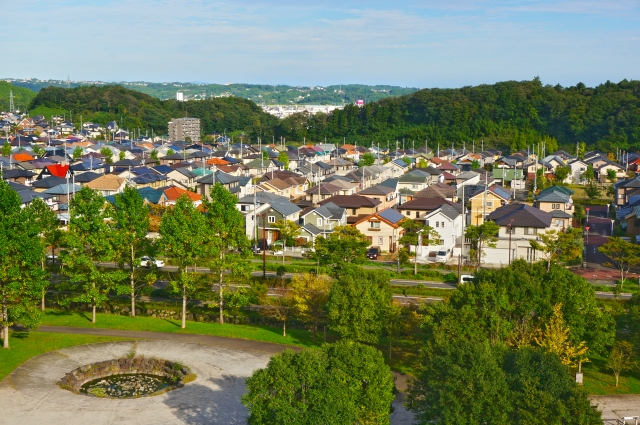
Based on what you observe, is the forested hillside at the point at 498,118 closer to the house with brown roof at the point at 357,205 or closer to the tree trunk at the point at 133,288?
the house with brown roof at the point at 357,205

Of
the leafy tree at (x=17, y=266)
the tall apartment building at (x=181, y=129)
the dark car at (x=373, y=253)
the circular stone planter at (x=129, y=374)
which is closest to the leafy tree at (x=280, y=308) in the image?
the circular stone planter at (x=129, y=374)

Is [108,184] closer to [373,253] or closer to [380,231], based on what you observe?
[380,231]

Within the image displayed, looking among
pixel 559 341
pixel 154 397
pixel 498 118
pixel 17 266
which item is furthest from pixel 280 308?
pixel 498 118

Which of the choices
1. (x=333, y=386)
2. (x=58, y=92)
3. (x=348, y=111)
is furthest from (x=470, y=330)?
(x=58, y=92)

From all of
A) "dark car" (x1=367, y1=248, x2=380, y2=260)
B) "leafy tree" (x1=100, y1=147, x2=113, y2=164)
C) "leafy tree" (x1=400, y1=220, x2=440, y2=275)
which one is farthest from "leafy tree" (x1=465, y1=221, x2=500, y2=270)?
"leafy tree" (x1=100, y1=147, x2=113, y2=164)

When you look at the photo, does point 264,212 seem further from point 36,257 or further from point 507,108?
point 507,108

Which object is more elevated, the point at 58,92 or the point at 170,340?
the point at 58,92
